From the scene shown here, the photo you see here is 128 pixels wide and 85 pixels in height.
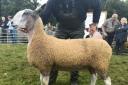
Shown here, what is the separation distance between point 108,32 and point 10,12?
24359mm

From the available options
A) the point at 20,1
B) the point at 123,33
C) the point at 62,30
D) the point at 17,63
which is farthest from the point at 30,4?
the point at 62,30

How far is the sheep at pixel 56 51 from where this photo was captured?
25.2 feet

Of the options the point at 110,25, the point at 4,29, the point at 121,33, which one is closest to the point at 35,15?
the point at 110,25

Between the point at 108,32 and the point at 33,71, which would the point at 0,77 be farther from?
the point at 108,32

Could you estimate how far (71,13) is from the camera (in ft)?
28.6

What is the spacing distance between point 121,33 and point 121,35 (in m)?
0.13

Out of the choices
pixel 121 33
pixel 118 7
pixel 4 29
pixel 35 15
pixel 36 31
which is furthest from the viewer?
pixel 118 7

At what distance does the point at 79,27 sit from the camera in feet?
29.2

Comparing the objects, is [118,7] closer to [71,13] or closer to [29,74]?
[29,74]

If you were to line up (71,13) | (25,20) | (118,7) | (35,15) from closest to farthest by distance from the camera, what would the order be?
(25,20) < (35,15) < (71,13) < (118,7)

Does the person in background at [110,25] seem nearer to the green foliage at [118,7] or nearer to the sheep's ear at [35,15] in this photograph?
the sheep's ear at [35,15]

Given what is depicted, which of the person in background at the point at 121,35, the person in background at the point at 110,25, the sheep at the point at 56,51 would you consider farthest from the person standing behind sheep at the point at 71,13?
the person in background at the point at 121,35

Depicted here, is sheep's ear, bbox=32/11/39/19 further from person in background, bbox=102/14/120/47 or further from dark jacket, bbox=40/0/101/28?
person in background, bbox=102/14/120/47

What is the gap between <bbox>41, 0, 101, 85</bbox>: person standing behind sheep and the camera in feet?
28.6
